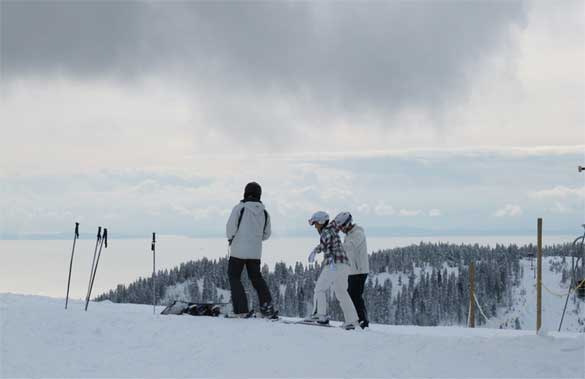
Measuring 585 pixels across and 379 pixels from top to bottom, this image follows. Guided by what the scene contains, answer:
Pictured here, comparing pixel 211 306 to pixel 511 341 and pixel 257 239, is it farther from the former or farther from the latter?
pixel 511 341

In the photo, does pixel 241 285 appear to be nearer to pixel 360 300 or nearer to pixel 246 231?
pixel 246 231

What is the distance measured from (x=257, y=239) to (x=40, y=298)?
5.27m

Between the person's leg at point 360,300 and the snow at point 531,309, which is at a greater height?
the person's leg at point 360,300

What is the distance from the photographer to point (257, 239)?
13.8 m

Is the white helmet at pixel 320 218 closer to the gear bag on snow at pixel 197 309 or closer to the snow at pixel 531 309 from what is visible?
the gear bag on snow at pixel 197 309

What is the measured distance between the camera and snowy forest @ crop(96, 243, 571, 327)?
128 m

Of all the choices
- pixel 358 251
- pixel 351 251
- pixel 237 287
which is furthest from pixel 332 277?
pixel 237 287

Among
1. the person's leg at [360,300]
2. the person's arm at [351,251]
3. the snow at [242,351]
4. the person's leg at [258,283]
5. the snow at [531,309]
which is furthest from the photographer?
the snow at [531,309]

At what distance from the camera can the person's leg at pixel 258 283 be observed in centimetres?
1361

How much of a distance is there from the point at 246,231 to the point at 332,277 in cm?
180

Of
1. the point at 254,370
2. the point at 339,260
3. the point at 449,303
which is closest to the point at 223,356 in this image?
the point at 254,370

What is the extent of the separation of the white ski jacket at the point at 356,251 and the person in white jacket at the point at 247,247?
5.37 ft

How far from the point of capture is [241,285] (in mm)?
13633

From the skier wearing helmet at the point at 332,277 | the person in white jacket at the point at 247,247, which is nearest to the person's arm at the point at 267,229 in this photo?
the person in white jacket at the point at 247,247
